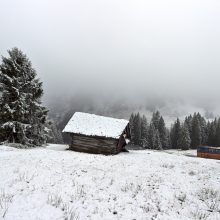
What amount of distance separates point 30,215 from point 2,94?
60.8 feet

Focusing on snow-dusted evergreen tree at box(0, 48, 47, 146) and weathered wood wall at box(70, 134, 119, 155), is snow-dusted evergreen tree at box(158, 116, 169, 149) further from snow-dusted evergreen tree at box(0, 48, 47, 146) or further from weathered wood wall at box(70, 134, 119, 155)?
snow-dusted evergreen tree at box(0, 48, 47, 146)

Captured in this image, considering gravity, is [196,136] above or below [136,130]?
below

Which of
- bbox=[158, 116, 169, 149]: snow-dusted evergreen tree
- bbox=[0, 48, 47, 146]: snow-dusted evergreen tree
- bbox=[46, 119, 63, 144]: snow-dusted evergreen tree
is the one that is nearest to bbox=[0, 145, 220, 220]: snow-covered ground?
bbox=[0, 48, 47, 146]: snow-dusted evergreen tree

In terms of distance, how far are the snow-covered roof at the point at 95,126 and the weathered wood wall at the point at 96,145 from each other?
884 millimetres

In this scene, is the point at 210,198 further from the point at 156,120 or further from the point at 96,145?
the point at 156,120

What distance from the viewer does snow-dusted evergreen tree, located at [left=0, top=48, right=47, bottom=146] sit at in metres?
20.2

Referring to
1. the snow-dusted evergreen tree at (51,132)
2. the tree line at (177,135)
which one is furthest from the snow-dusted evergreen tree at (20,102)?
the tree line at (177,135)

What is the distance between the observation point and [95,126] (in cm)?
2714

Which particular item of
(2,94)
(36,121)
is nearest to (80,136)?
(36,121)

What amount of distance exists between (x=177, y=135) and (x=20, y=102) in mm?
74494

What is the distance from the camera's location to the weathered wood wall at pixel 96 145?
82.4 ft

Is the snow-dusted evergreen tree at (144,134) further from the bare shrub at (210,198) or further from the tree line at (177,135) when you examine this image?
the bare shrub at (210,198)

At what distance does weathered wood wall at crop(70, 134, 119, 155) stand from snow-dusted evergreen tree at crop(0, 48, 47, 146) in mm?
5756

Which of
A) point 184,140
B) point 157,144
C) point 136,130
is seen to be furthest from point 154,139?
point 136,130
